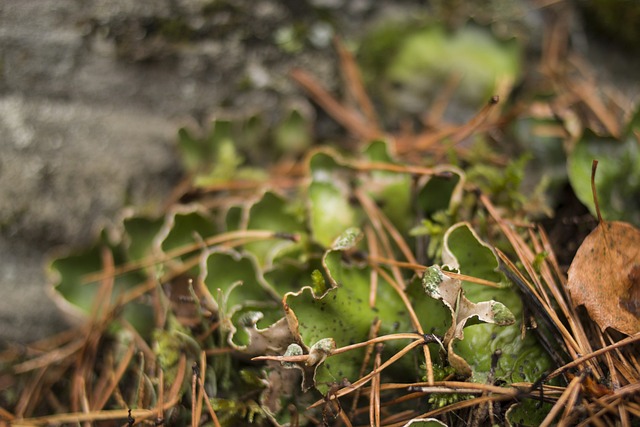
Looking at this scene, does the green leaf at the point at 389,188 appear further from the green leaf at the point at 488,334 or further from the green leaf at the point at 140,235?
the green leaf at the point at 140,235

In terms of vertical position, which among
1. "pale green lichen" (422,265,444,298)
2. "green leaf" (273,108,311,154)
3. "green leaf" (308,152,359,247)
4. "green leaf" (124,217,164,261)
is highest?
"pale green lichen" (422,265,444,298)

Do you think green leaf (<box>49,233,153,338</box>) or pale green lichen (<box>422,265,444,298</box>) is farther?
green leaf (<box>49,233,153,338</box>)

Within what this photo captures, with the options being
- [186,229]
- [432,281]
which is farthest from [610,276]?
[186,229]

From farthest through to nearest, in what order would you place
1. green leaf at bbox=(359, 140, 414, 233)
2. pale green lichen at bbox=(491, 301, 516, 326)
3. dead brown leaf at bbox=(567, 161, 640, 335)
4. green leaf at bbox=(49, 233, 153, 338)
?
1. green leaf at bbox=(49, 233, 153, 338)
2. green leaf at bbox=(359, 140, 414, 233)
3. dead brown leaf at bbox=(567, 161, 640, 335)
4. pale green lichen at bbox=(491, 301, 516, 326)

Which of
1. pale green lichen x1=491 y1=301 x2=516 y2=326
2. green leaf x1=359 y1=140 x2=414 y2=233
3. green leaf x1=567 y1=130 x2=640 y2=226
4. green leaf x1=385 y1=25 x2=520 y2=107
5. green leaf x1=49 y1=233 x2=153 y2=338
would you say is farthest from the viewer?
green leaf x1=385 y1=25 x2=520 y2=107

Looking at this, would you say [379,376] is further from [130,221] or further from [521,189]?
[130,221]

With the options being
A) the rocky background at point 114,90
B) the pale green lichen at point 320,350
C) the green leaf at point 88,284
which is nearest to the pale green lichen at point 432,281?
the pale green lichen at point 320,350

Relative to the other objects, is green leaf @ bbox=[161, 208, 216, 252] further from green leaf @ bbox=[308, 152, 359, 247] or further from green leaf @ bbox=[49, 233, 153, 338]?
green leaf @ bbox=[308, 152, 359, 247]

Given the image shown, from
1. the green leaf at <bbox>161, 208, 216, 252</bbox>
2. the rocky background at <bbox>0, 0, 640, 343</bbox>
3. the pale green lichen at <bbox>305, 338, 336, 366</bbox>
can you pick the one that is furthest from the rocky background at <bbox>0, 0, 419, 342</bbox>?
the pale green lichen at <bbox>305, 338, 336, 366</bbox>

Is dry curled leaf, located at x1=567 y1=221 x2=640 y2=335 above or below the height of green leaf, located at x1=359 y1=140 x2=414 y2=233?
above
